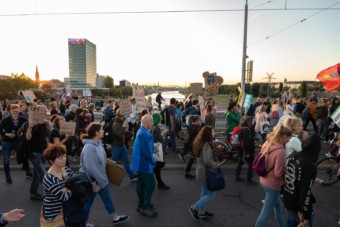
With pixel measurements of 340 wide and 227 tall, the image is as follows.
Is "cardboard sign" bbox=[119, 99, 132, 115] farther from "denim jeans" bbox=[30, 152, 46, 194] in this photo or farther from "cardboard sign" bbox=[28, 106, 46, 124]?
"denim jeans" bbox=[30, 152, 46, 194]

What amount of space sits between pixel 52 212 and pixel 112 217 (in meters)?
1.40

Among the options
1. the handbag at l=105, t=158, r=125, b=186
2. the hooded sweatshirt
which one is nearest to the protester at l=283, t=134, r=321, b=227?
the hooded sweatshirt

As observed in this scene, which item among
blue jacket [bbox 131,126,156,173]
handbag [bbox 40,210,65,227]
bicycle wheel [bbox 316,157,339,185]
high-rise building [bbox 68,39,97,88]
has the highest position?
high-rise building [bbox 68,39,97,88]

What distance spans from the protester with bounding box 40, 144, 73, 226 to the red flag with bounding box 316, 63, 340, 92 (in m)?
5.46

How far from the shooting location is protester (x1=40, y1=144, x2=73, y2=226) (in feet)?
7.73

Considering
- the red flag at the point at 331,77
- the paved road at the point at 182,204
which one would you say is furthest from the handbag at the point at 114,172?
the red flag at the point at 331,77

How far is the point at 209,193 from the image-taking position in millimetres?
3660

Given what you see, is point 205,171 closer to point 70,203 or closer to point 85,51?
point 70,203

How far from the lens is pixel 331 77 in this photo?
16.7 ft

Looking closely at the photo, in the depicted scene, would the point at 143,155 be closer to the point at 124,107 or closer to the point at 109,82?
the point at 124,107

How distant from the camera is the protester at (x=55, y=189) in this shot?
7.73 ft

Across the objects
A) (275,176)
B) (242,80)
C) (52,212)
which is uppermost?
(242,80)

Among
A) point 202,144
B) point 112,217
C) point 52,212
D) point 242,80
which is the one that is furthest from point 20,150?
point 242,80

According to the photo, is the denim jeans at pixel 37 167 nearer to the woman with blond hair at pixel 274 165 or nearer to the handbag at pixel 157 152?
the handbag at pixel 157 152
